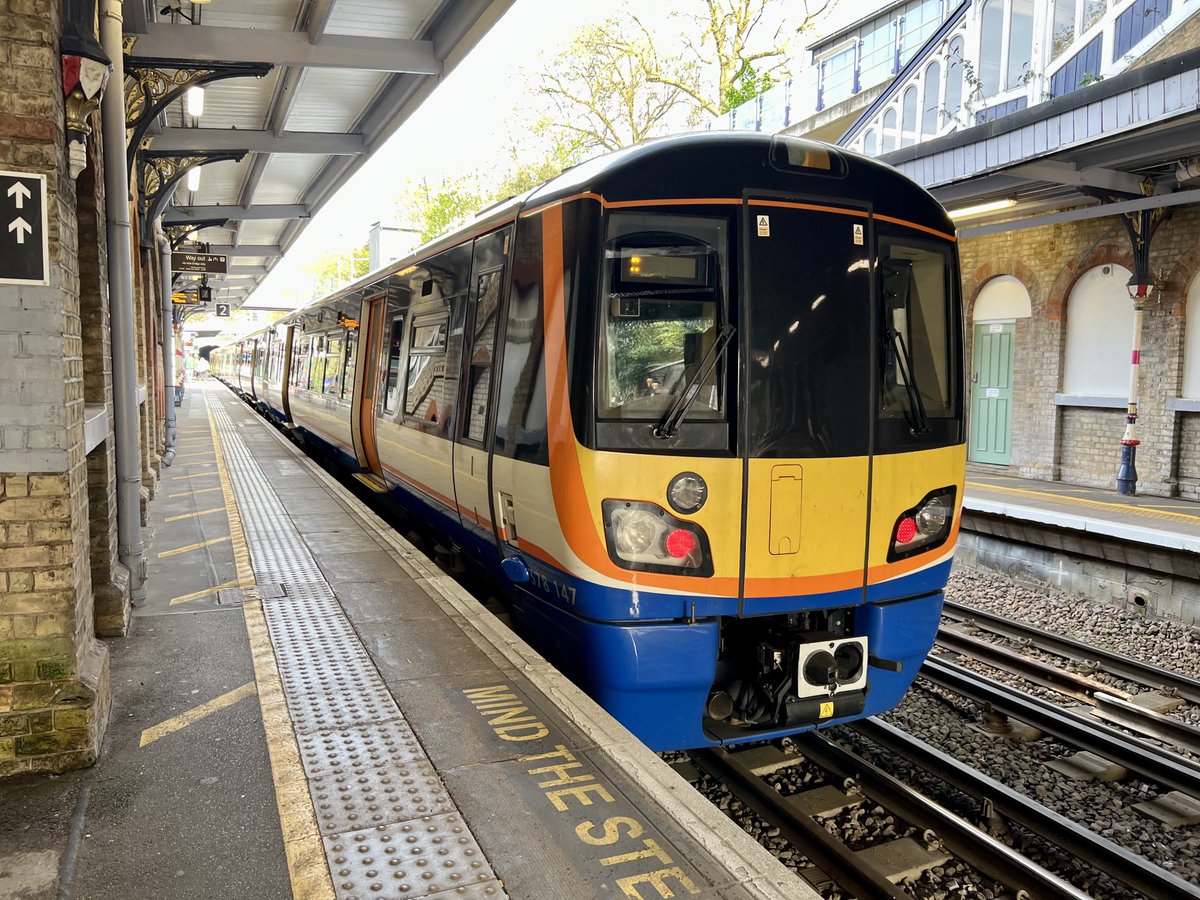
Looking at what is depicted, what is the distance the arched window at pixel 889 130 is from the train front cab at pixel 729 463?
30.7 feet

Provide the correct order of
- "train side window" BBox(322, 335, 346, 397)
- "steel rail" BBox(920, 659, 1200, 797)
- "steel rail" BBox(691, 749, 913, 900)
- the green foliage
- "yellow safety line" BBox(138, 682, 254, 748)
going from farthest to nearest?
the green foliage → "train side window" BBox(322, 335, 346, 397) → "steel rail" BBox(920, 659, 1200, 797) → "yellow safety line" BBox(138, 682, 254, 748) → "steel rail" BBox(691, 749, 913, 900)

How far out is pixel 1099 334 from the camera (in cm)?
1293

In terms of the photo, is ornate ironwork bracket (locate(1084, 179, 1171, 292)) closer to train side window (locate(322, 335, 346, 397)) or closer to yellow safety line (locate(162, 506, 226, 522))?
train side window (locate(322, 335, 346, 397))

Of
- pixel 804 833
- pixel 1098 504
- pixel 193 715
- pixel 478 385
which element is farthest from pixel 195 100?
pixel 1098 504

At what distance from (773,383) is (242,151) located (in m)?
8.14

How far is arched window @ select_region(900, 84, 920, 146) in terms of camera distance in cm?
1216

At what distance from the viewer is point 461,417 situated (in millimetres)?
5340

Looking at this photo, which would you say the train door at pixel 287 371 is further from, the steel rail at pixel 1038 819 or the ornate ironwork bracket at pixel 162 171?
the steel rail at pixel 1038 819

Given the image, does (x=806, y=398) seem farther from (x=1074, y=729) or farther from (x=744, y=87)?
(x=744, y=87)

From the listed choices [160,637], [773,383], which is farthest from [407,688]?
[773,383]

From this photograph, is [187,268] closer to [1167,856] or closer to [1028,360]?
[1028,360]

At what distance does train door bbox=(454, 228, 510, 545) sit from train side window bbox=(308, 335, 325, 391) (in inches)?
284

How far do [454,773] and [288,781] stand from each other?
1.90 ft

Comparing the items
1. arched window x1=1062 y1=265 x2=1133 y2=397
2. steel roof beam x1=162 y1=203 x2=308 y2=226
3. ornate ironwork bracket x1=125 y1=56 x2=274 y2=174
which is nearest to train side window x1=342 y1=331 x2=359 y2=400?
ornate ironwork bracket x1=125 y1=56 x2=274 y2=174
